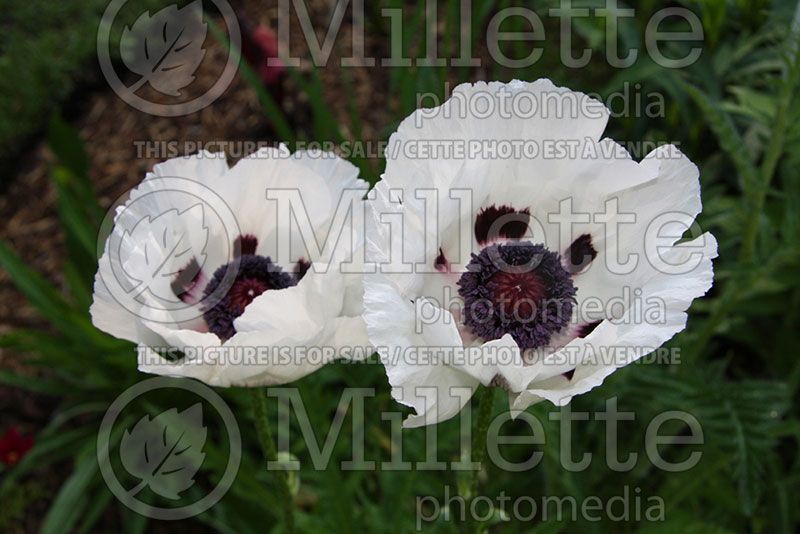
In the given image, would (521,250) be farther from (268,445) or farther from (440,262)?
(268,445)

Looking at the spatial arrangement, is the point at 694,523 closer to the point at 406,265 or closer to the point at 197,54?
the point at 406,265

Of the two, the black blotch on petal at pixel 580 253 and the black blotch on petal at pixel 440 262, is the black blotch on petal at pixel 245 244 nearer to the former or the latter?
the black blotch on petal at pixel 440 262

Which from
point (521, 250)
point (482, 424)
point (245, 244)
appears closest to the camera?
point (482, 424)

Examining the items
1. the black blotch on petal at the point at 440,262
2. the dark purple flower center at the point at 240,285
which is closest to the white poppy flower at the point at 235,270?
the dark purple flower center at the point at 240,285

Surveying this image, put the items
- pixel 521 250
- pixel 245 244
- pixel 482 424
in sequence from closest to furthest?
pixel 482 424 < pixel 521 250 < pixel 245 244

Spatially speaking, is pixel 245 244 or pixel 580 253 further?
pixel 245 244

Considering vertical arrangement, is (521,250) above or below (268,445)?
above

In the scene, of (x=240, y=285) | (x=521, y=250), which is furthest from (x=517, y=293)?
(x=240, y=285)

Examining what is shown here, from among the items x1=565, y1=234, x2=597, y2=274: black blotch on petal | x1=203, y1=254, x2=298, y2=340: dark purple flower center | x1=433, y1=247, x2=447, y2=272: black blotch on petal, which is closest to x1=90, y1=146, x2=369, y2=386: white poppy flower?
x1=203, y1=254, x2=298, y2=340: dark purple flower center

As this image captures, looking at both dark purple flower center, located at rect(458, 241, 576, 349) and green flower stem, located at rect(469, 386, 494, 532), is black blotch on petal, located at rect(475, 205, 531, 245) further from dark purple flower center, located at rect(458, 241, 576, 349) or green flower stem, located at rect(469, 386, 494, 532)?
green flower stem, located at rect(469, 386, 494, 532)
